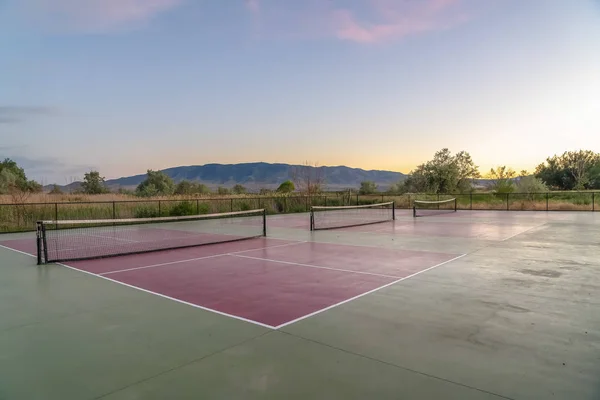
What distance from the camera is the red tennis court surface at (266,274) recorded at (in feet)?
17.2

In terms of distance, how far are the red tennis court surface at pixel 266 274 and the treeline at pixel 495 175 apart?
32.2 meters

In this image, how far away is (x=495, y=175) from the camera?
52375 millimetres

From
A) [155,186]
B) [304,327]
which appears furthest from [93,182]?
[304,327]

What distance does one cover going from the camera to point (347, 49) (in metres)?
20.7

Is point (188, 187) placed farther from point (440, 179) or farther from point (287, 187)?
point (440, 179)

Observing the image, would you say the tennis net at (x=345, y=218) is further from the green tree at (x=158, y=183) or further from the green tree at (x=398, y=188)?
the green tree at (x=158, y=183)

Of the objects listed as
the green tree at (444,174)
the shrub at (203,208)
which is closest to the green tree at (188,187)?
the shrub at (203,208)

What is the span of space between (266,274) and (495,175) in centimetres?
5371

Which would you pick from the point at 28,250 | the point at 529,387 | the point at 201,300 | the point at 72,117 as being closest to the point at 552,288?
the point at 529,387

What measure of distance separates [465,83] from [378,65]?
5.35 meters

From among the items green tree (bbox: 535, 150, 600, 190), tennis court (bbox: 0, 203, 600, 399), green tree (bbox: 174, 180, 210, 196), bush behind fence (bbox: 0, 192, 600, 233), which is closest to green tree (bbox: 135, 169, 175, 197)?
green tree (bbox: 174, 180, 210, 196)

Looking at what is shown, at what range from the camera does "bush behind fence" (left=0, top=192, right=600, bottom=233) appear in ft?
61.3

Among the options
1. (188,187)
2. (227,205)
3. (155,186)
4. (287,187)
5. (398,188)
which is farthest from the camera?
(398,188)

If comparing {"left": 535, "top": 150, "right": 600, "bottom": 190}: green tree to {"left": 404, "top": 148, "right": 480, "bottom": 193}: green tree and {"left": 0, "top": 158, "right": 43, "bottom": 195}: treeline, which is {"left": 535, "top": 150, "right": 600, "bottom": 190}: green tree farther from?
{"left": 0, "top": 158, "right": 43, "bottom": 195}: treeline
